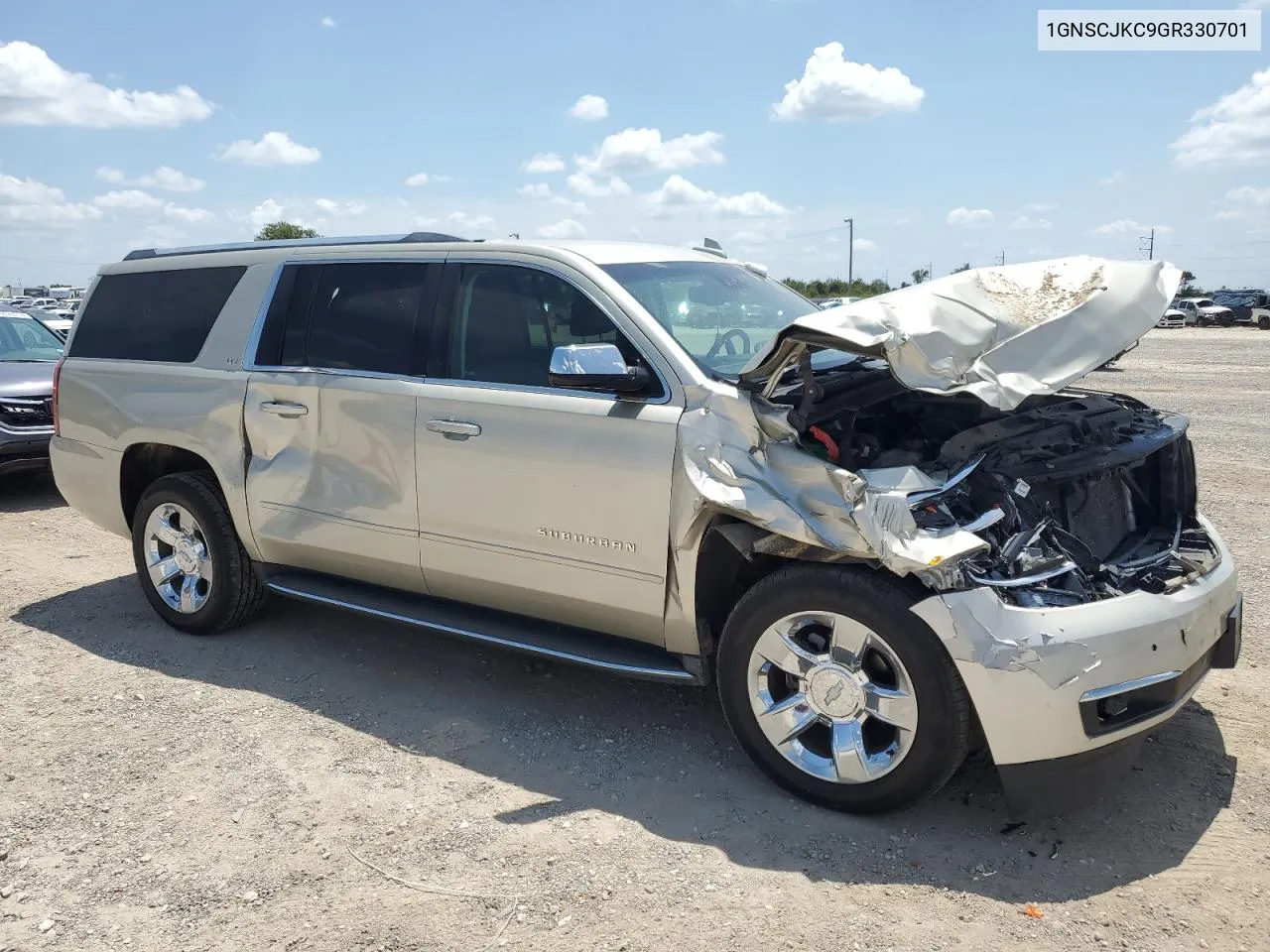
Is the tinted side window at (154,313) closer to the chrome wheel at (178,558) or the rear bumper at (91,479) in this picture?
the rear bumper at (91,479)

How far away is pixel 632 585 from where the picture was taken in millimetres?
3730

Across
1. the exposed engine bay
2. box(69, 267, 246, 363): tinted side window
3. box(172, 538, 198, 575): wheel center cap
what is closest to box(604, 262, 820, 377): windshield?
the exposed engine bay

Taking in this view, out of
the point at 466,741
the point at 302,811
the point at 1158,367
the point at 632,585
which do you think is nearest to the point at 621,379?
the point at 632,585

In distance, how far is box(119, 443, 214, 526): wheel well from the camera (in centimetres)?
535

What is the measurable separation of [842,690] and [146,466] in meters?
4.16

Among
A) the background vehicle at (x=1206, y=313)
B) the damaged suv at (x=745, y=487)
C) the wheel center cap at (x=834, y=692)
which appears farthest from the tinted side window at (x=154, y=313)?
the background vehicle at (x=1206, y=313)

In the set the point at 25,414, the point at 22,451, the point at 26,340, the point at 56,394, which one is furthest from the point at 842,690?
the point at 26,340

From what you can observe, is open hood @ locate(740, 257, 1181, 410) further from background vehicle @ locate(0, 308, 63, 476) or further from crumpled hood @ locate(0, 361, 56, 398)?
crumpled hood @ locate(0, 361, 56, 398)

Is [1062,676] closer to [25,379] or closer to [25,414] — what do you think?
Answer: [25,414]

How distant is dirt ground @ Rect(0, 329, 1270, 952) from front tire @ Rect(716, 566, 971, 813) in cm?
17

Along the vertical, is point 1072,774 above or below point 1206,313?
below

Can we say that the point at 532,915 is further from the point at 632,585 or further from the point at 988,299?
the point at 988,299

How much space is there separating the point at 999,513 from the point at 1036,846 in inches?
43.1

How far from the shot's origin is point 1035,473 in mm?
3348
